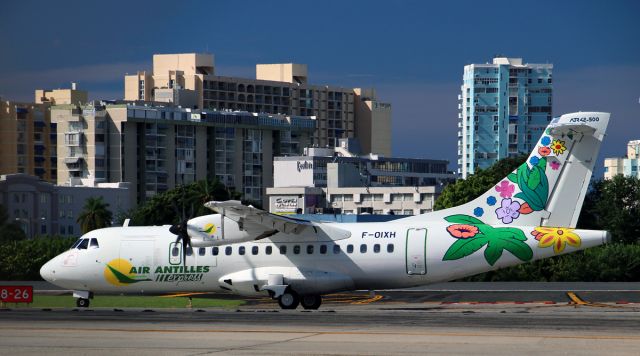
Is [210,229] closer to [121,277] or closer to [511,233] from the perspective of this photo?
[121,277]

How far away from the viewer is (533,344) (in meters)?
30.0

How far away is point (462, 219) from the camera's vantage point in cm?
4338

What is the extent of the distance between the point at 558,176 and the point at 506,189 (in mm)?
1980

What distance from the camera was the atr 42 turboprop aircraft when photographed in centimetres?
4209

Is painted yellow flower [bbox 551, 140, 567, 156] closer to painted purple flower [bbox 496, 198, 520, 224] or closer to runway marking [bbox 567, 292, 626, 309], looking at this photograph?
painted purple flower [bbox 496, 198, 520, 224]

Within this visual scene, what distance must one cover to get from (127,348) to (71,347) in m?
1.57

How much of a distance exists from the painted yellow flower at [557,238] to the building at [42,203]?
11965cm

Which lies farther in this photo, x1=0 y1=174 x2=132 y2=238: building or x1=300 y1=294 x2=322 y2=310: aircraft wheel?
x1=0 y1=174 x2=132 y2=238: building

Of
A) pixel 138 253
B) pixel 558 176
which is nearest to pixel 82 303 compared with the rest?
pixel 138 253

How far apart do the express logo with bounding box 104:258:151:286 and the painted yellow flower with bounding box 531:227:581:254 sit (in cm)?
1553

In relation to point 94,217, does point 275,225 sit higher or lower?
higher

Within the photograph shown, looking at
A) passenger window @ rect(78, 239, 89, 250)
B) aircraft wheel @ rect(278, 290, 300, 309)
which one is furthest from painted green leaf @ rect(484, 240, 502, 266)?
passenger window @ rect(78, 239, 89, 250)

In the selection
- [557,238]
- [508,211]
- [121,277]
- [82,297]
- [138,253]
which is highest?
[508,211]

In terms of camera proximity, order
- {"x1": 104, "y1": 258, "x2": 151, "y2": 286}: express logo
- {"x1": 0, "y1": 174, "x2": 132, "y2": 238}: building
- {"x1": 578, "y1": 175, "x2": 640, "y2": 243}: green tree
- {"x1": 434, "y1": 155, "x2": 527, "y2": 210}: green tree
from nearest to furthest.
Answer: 1. {"x1": 104, "y1": 258, "x2": 151, "y2": 286}: express logo
2. {"x1": 578, "y1": 175, "x2": 640, "y2": 243}: green tree
3. {"x1": 434, "y1": 155, "x2": 527, "y2": 210}: green tree
4. {"x1": 0, "y1": 174, "x2": 132, "y2": 238}: building
